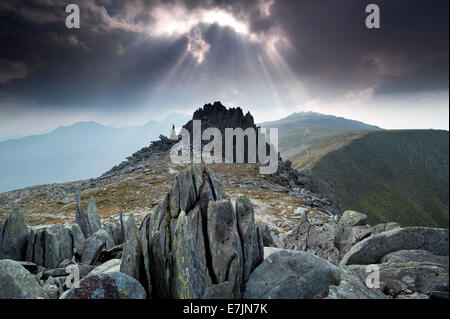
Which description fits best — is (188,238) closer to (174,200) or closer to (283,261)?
(174,200)

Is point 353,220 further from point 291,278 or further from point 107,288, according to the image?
point 107,288

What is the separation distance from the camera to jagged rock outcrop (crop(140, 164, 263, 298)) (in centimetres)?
852

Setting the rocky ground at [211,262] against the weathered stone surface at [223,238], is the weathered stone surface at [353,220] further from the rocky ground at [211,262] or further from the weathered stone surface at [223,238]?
the weathered stone surface at [223,238]

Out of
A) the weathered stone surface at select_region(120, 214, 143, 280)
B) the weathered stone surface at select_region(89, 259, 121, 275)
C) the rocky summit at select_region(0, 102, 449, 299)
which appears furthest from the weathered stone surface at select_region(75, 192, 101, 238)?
the weathered stone surface at select_region(120, 214, 143, 280)

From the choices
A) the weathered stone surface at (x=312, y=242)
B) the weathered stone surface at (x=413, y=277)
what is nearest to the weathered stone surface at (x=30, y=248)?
the weathered stone surface at (x=312, y=242)

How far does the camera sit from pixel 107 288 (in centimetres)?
738

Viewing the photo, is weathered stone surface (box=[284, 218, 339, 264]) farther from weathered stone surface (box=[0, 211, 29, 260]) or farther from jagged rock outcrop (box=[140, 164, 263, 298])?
weathered stone surface (box=[0, 211, 29, 260])

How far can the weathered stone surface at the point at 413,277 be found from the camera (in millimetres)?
9883

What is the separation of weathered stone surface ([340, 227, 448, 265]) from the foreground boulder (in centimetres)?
325

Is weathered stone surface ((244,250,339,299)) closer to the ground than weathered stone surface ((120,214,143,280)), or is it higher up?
closer to the ground

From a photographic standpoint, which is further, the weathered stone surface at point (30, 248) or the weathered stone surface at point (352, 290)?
the weathered stone surface at point (30, 248)

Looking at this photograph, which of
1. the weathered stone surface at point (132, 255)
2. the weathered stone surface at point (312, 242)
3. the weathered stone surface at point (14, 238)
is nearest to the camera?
the weathered stone surface at point (132, 255)

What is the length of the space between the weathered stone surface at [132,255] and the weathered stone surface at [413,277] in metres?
12.3

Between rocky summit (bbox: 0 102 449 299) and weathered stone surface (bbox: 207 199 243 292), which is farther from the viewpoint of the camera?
weathered stone surface (bbox: 207 199 243 292)
